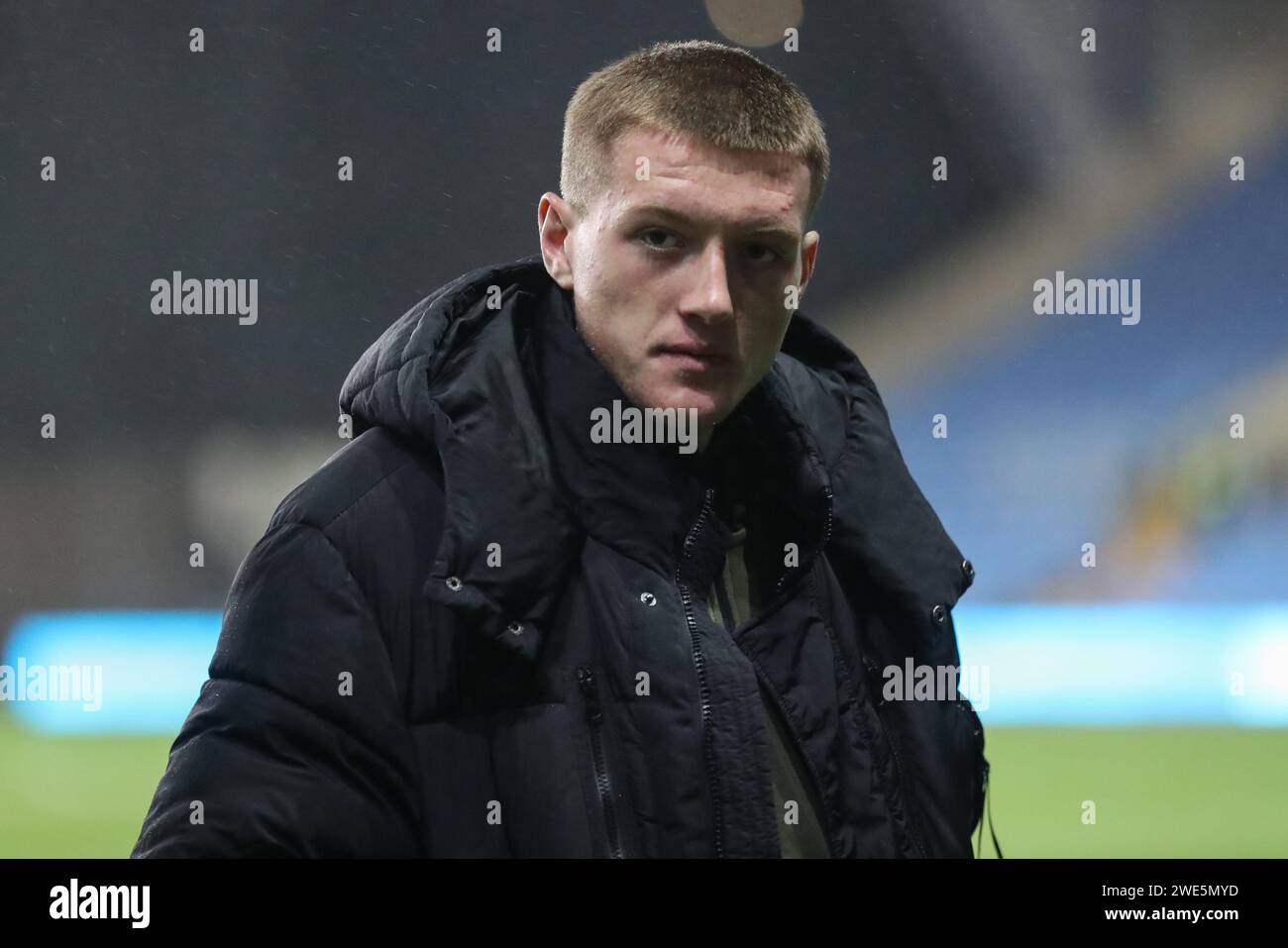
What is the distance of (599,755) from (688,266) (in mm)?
493

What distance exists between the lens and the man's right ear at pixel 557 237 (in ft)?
4.61

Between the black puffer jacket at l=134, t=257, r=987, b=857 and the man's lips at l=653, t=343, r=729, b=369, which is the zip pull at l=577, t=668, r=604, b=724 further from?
the man's lips at l=653, t=343, r=729, b=369

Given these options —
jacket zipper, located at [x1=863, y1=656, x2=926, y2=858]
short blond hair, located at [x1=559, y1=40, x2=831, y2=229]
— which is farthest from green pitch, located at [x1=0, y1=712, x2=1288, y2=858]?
short blond hair, located at [x1=559, y1=40, x2=831, y2=229]

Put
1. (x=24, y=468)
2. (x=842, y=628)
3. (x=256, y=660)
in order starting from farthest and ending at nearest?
(x=24, y=468), (x=842, y=628), (x=256, y=660)

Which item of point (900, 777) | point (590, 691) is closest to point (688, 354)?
point (590, 691)

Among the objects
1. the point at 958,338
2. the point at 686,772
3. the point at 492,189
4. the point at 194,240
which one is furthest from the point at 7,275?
the point at 686,772

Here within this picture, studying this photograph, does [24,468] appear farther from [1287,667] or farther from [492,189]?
[1287,667]

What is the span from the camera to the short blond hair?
1.32 metres

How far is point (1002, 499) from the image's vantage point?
394 cm

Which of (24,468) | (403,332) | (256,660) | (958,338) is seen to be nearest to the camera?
(256,660)

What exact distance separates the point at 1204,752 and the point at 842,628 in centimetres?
297

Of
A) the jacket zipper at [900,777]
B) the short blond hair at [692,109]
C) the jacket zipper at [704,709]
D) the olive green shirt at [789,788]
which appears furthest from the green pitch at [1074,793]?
the short blond hair at [692,109]

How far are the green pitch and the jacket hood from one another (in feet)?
7.87

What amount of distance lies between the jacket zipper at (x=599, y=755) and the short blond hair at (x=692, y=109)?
50 cm
